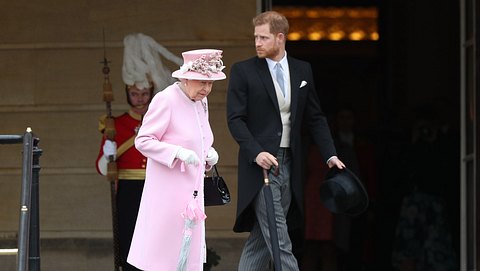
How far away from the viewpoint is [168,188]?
7.11m

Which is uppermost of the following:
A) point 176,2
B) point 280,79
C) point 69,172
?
point 176,2

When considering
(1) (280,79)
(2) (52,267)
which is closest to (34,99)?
(2) (52,267)

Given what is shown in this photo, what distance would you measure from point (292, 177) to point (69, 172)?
9.62 feet

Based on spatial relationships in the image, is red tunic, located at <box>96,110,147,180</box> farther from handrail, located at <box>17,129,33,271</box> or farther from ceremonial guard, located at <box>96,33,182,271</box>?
handrail, located at <box>17,129,33,271</box>

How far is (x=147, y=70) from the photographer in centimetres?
906

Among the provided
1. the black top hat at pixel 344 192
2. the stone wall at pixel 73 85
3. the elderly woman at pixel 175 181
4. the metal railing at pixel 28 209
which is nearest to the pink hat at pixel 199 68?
the elderly woman at pixel 175 181

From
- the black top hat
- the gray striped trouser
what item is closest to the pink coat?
Answer: the gray striped trouser

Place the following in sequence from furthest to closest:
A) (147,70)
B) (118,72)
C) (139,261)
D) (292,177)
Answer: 1. (118,72)
2. (147,70)
3. (292,177)
4. (139,261)

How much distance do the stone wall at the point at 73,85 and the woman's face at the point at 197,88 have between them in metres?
3.08

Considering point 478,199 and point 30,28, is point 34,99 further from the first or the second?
point 478,199

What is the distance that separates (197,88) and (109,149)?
6.53 ft

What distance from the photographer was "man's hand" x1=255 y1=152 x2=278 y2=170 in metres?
7.71

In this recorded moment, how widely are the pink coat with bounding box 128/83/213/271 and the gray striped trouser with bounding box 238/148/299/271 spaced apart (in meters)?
0.79

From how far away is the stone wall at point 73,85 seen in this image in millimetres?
10273
